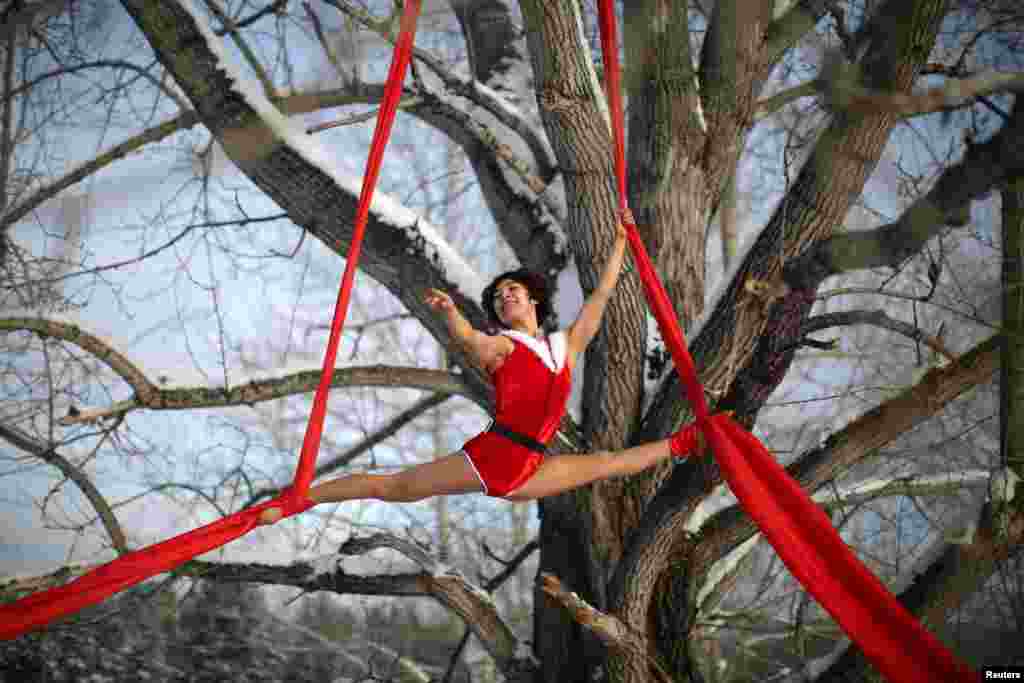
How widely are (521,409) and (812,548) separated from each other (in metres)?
1.03

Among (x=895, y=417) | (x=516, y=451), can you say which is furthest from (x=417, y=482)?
(x=895, y=417)

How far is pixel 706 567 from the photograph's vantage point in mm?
3709

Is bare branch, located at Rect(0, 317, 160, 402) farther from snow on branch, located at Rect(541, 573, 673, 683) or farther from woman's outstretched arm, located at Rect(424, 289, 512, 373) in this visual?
snow on branch, located at Rect(541, 573, 673, 683)

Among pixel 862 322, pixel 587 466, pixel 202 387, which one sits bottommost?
pixel 862 322

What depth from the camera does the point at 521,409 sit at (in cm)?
301

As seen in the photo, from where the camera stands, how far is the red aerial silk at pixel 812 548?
235 centimetres

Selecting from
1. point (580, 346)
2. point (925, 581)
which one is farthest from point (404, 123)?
point (925, 581)

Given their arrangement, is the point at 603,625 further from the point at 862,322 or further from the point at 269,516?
the point at 862,322

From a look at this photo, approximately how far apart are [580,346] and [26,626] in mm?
1960

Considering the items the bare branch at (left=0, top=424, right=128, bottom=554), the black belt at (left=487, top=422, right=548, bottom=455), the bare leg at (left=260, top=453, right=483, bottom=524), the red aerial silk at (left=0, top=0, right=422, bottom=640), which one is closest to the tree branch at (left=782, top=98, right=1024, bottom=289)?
the black belt at (left=487, top=422, right=548, bottom=455)

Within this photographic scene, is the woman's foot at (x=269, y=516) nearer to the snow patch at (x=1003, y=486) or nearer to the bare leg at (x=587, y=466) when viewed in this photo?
the bare leg at (x=587, y=466)

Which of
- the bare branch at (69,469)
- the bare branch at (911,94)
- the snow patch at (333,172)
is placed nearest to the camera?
the bare branch at (911,94)

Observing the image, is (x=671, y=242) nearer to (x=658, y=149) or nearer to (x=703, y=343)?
(x=658, y=149)

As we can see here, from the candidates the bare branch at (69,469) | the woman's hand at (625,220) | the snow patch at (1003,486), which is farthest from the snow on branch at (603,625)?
the bare branch at (69,469)
